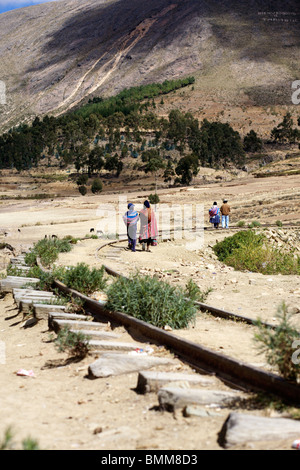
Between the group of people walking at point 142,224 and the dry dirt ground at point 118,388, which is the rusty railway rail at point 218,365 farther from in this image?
the group of people walking at point 142,224

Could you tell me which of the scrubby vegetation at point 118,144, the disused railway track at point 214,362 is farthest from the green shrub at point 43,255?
the scrubby vegetation at point 118,144

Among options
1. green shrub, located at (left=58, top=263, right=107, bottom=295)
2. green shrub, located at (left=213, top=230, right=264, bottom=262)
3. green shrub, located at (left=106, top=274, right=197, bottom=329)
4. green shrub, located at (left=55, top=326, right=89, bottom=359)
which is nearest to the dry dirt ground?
green shrub, located at (left=55, top=326, right=89, bottom=359)

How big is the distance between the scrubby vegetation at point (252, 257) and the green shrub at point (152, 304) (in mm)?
7878

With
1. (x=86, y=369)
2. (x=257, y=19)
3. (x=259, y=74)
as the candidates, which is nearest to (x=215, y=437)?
(x=86, y=369)

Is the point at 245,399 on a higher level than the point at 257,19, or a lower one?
lower

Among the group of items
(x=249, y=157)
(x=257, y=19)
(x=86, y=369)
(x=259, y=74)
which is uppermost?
(x=257, y=19)

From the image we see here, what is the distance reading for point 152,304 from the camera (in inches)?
290

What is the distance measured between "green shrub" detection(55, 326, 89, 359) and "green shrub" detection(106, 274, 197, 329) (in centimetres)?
122

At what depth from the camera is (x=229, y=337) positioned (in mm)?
6871
